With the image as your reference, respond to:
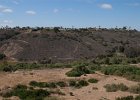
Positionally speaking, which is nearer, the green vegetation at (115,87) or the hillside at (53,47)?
the green vegetation at (115,87)

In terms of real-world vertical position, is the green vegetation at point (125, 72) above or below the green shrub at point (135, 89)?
below

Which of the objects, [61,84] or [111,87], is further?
[61,84]

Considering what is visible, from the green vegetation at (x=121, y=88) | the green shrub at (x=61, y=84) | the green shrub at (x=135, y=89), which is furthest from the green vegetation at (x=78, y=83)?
the green shrub at (x=135, y=89)

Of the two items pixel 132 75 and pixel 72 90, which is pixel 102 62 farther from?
pixel 72 90

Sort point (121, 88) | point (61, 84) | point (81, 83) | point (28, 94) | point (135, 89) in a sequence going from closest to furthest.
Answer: point (28, 94), point (135, 89), point (121, 88), point (61, 84), point (81, 83)

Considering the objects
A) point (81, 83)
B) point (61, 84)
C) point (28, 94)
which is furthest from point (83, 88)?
point (28, 94)

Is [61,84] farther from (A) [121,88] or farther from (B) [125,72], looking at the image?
(B) [125,72]

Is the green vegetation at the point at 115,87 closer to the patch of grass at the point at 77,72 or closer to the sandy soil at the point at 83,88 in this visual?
the sandy soil at the point at 83,88

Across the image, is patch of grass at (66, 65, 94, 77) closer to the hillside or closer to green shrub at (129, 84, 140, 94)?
green shrub at (129, 84, 140, 94)

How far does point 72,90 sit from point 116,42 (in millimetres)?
55509

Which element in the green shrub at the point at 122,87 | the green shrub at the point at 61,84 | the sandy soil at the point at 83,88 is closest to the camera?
the sandy soil at the point at 83,88

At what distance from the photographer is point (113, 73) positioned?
3803cm

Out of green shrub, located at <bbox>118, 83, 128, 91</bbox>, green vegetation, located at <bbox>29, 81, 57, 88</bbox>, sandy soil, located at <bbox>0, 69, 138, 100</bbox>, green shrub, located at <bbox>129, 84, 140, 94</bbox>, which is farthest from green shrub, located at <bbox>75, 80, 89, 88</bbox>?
green shrub, located at <bbox>129, 84, 140, 94</bbox>

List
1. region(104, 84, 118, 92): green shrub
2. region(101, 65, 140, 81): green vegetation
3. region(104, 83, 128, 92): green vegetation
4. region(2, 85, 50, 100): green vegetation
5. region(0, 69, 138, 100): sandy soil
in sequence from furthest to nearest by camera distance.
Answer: region(101, 65, 140, 81): green vegetation, region(104, 83, 128, 92): green vegetation, region(104, 84, 118, 92): green shrub, region(0, 69, 138, 100): sandy soil, region(2, 85, 50, 100): green vegetation
